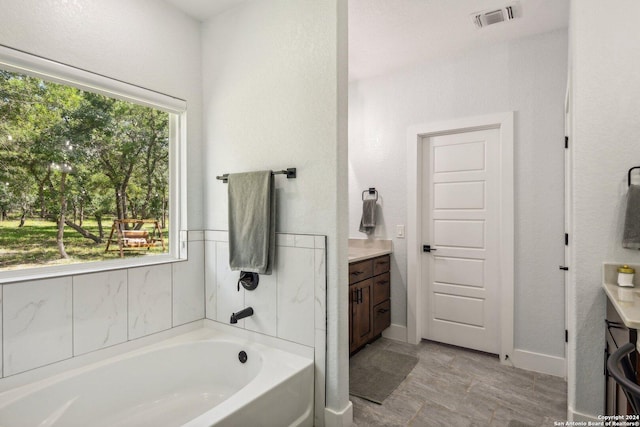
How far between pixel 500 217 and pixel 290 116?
1970 mm

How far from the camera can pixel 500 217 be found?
2.81m

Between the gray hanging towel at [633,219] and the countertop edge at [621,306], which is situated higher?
the gray hanging towel at [633,219]

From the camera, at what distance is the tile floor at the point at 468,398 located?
6.59 feet

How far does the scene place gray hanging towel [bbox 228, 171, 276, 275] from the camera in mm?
2027

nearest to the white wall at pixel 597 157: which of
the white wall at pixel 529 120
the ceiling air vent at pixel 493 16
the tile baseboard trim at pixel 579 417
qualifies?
the tile baseboard trim at pixel 579 417

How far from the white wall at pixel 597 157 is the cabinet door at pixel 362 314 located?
1.44m

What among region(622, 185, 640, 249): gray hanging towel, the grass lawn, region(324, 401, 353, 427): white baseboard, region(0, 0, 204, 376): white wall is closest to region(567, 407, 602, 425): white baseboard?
region(622, 185, 640, 249): gray hanging towel

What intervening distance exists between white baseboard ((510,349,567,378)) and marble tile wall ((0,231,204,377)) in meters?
2.53

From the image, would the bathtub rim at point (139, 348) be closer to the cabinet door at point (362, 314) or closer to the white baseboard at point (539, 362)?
the cabinet door at point (362, 314)

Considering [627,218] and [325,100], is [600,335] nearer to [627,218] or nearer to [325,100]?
[627,218]

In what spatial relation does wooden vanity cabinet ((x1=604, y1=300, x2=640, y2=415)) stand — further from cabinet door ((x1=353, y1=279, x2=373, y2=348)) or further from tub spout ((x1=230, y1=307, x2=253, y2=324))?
tub spout ((x1=230, y1=307, x2=253, y2=324))

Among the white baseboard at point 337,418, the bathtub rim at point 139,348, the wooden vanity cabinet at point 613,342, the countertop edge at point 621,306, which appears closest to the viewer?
the countertop edge at point 621,306

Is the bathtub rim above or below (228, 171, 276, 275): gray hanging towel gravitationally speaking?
below

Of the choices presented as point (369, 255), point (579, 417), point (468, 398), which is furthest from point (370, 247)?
point (579, 417)
